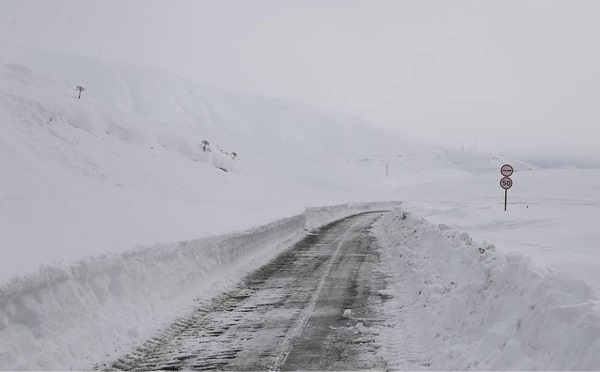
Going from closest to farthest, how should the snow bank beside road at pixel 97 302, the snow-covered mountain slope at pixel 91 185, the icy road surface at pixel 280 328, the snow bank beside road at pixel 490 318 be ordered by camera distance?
1. the snow bank beside road at pixel 490 318
2. the snow bank beside road at pixel 97 302
3. the icy road surface at pixel 280 328
4. the snow-covered mountain slope at pixel 91 185

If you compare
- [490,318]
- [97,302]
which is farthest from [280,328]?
[490,318]

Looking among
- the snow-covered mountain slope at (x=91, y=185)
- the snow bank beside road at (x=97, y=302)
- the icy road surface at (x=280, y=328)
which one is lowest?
the icy road surface at (x=280, y=328)

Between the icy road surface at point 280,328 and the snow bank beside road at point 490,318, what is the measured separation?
0.56m

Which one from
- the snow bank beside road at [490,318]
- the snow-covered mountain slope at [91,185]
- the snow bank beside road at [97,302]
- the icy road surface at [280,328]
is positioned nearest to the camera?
the snow bank beside road at [490,318]

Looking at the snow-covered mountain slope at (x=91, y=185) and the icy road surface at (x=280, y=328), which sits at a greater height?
the snow-covered mountain slope at (x=91, y=185)

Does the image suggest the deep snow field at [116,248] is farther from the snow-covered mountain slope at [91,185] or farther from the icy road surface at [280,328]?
the icy road surface at [280,328]

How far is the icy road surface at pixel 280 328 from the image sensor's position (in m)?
6.89

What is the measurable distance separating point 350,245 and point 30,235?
13008 mm

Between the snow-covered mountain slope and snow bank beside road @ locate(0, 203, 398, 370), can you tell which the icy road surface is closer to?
snow bank beside road @ locate(0, 203, 398, 370)

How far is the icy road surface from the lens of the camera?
22.6 feet

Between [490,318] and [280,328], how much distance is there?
10.6 feet

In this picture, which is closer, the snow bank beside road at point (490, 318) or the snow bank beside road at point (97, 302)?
the snow bank beside road at point (490, 318)

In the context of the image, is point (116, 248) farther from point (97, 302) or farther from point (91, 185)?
point (91, 185)

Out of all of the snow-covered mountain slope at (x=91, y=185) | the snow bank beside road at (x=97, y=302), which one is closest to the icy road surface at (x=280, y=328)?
the snow bank beside road at (x=97, y=302)
